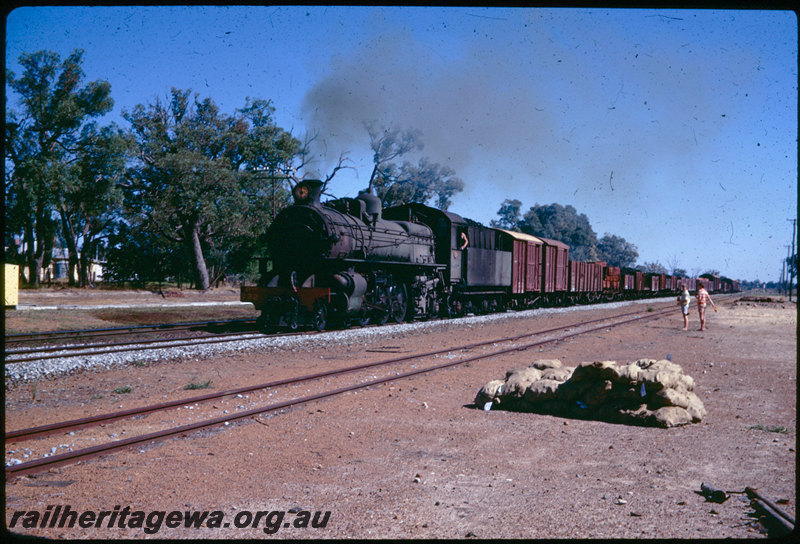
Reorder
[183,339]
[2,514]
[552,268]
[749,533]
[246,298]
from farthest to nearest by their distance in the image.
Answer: [552,268] < [246,298] < [183,339] < [749,533] < [2,514]

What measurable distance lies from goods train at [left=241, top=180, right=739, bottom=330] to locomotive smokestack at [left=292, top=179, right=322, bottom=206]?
3 centimetres

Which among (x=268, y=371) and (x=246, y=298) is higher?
(x=246, y=298)

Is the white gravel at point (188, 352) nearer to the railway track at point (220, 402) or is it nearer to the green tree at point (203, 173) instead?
the railway track at point (220, 402)

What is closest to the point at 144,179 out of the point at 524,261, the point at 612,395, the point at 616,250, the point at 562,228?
the point at 524,261

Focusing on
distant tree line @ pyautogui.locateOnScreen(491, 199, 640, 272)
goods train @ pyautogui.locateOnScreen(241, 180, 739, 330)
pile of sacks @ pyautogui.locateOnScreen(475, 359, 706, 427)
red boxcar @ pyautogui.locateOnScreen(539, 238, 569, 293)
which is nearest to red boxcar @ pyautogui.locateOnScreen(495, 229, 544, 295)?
goods train @ pyautogui.locateOnScreen(241, 180, 739, 330)

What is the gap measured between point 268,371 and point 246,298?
662cm

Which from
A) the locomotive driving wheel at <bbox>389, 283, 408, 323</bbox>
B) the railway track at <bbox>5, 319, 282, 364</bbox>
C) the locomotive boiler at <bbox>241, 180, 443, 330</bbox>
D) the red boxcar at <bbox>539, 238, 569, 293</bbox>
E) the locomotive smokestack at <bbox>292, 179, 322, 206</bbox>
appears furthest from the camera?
the red boxcar at <bbox>539, 238, 569, 293</bbox>

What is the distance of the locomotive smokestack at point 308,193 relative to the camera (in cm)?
1818

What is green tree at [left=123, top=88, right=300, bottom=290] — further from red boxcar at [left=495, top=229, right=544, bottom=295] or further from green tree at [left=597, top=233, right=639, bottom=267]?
green tree at [left=597, top=233, right=639, bottom=267]

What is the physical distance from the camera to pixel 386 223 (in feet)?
68.9

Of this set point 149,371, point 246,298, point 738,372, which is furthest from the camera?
point 246,298

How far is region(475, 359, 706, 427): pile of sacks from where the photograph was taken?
7.46 meters

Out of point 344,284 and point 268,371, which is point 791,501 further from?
point 344,284

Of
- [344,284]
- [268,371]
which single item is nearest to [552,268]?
[344,284]
